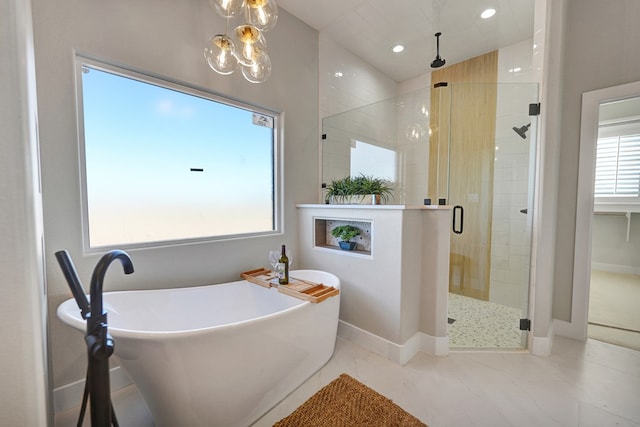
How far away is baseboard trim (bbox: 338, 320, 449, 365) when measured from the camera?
2.01 m

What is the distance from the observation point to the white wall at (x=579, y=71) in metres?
2.01

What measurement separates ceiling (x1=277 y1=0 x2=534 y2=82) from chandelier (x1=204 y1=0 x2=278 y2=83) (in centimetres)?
142

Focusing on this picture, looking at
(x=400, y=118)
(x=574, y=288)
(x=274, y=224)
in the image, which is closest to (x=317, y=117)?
(x=400, y=118)

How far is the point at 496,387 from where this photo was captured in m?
1.71

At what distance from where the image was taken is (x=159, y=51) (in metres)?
1.85

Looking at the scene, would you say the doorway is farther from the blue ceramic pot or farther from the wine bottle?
the wine bottle

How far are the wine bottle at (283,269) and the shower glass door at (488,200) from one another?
1.57 meters

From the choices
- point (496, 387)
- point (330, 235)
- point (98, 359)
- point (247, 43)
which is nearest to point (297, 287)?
point (330, 235)

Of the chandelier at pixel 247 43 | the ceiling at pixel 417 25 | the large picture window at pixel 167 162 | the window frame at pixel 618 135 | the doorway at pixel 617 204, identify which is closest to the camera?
the chandelier at pixel 247 43

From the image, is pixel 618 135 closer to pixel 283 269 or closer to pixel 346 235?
pixel 346 235

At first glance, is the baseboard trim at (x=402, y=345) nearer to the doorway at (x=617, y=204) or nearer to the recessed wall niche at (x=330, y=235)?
the recessed wall niche at (x=330, y=235)

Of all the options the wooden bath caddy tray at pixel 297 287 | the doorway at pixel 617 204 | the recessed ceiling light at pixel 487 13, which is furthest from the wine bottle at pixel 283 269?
the doorway at pixel 617 204

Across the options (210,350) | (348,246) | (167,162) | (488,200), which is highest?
(167,162)

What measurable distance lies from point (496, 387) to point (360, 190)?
72.2 inches
